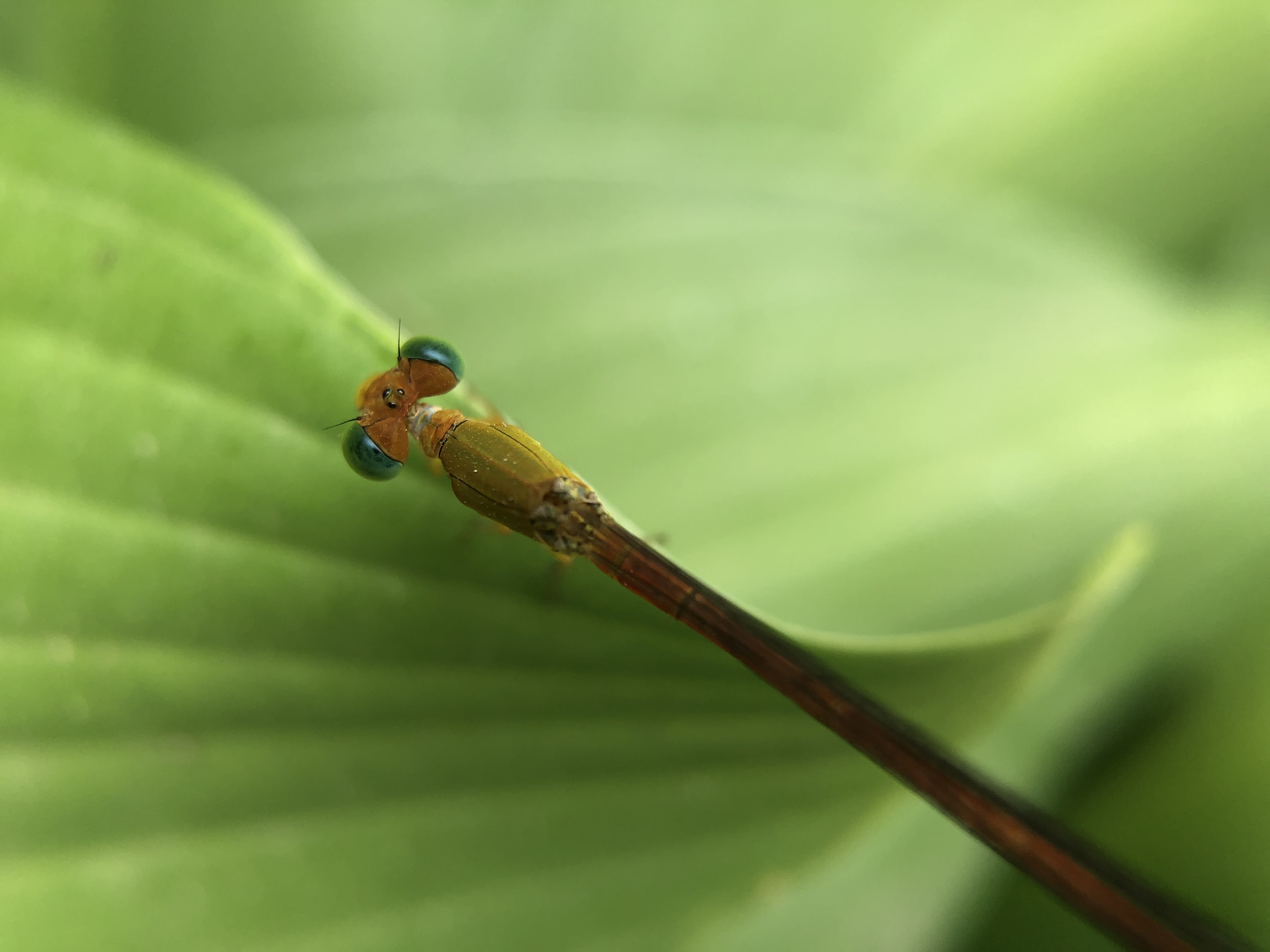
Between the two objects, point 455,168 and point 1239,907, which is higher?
point 455,168

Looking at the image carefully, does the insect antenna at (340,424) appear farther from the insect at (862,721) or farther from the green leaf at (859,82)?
the green leaf at (859,82)

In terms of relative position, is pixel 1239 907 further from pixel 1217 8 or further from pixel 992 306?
pixel 1217 8

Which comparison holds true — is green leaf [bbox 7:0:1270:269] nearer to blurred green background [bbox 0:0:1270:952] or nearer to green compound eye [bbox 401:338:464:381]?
blurred green background [bbox 0:0:1270:952]

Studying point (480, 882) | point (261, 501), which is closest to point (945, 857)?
point (480, 882)

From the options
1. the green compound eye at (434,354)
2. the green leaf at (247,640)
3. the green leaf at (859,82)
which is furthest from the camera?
the green leaf at (859,82)

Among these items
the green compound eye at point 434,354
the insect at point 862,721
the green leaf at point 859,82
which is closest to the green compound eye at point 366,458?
the insect at point 862,721

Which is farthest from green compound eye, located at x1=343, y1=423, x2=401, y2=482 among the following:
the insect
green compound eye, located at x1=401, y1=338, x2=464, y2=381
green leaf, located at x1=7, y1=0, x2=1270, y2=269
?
green leaf, located at x1=7, y1=0, x2=1270, y2=269

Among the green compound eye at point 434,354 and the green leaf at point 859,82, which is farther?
the green leaf at point 859,82
